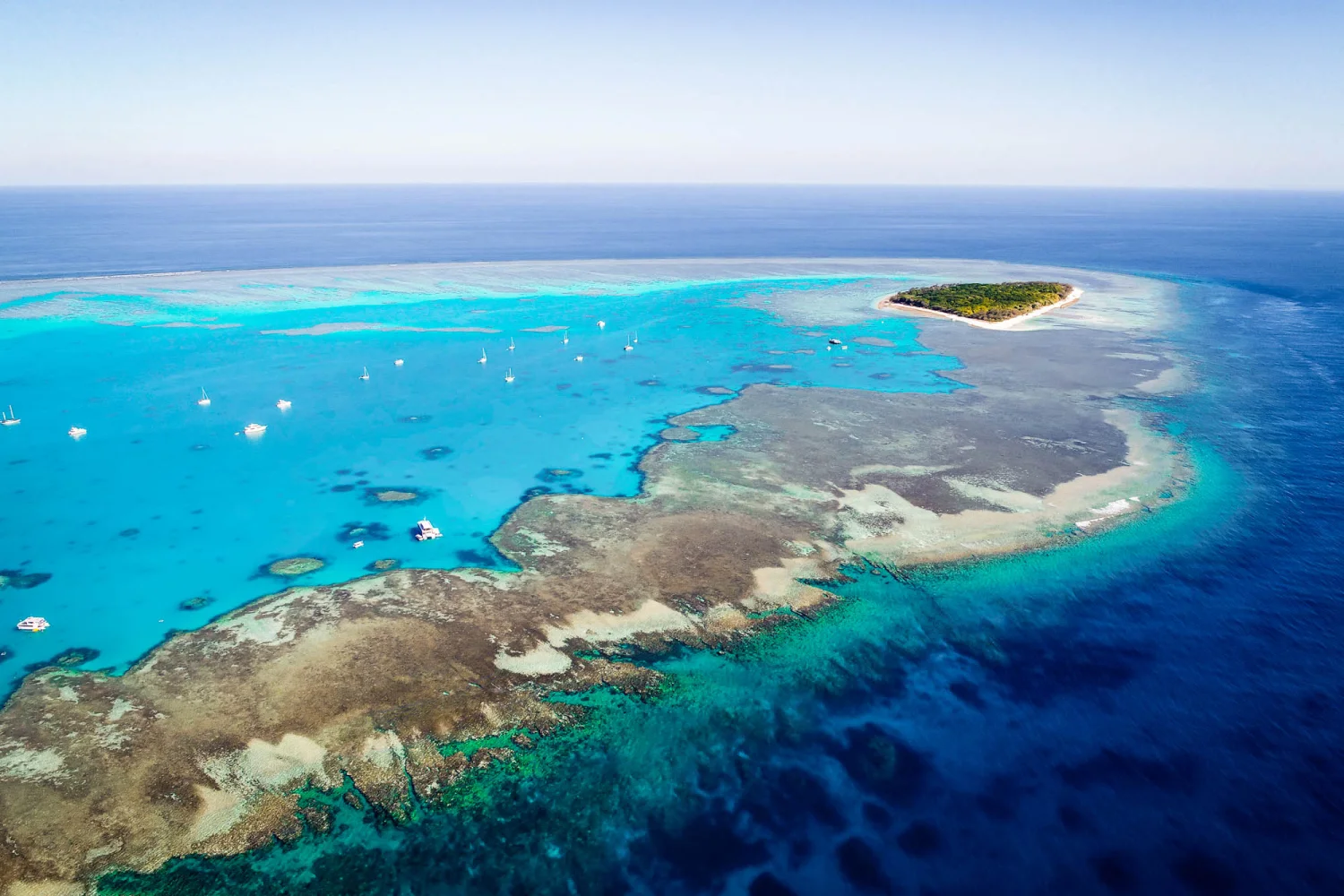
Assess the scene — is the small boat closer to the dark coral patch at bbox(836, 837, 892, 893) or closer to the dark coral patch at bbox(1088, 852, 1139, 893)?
the dark coral patch at bbox(836, 837, 892, 893)

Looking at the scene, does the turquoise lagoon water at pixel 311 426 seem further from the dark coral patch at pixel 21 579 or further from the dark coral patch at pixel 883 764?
the dark coral patch at pixel 883 764

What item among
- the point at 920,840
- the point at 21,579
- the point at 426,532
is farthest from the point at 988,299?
the point at 21,579

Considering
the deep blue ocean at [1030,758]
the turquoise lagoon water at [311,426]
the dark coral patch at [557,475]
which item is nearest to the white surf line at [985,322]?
the turquoise lagoon water at [311,426]

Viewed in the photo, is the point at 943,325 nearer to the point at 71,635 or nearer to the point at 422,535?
the point at 422,535

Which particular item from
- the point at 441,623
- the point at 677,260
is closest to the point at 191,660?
the point at 441,623

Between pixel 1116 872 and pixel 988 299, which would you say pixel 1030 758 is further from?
pixel 988 299

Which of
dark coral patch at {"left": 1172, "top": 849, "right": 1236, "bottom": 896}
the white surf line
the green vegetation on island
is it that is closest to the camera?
dark coral patch at {"left": 1172, "top": 849, "right": 1236, "bottom": 896}

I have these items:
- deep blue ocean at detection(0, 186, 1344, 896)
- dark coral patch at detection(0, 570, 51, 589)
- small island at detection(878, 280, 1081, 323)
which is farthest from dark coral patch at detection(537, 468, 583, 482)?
small island at detection(878, 280, 1081, 323)
